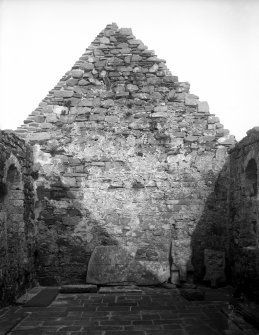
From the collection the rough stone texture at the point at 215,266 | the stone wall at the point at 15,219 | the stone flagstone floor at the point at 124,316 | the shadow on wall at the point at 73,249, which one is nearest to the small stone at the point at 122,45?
the stone wall at the point at 15,219

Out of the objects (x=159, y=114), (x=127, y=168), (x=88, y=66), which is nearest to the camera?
(x=127, y=168)

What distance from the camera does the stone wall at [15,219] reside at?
5.30 metres

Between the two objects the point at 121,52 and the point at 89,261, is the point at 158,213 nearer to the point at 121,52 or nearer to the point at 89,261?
the point at 89,261

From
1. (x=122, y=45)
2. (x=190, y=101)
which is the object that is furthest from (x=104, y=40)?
(x=190, y=101)

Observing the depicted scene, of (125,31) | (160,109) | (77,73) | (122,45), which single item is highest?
(125,31)

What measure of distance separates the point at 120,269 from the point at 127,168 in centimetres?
219

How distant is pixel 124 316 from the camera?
4777mm

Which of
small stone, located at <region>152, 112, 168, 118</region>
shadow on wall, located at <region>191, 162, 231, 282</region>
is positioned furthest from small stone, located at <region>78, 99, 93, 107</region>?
shadow on wall, located at <region>191, 162, 231, 282</region>

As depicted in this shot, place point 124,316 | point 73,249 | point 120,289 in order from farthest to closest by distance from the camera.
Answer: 1. point 73,249
2. point 120,289
3. point 124,316

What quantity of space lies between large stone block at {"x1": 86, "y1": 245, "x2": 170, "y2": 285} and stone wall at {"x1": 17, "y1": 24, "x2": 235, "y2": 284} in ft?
0.10

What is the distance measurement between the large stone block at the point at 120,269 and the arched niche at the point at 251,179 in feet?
7.44

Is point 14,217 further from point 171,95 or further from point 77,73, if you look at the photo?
point 171,95

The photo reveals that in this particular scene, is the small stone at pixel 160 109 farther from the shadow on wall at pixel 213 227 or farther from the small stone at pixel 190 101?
the shadow on wall at pixel 213 227

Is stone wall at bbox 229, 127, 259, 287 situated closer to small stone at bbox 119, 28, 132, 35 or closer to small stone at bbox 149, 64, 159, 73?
small stone at bbox 149, 64, 159, 73
